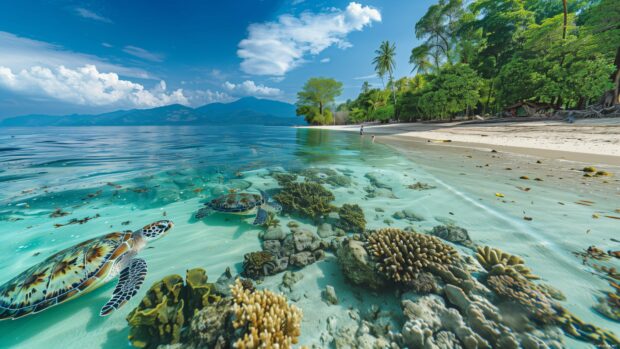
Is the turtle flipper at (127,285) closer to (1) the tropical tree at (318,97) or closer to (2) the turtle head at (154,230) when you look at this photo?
(2) the turtle head at (154,230)

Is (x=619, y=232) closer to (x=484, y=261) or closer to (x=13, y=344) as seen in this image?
(x=484, y=261)

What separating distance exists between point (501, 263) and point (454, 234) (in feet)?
3.18

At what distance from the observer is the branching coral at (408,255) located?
2.95m

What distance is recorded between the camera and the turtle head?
4.09 metres

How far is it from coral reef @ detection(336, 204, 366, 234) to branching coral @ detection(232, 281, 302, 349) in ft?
8.56

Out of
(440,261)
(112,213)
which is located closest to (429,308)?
A: (440,261)

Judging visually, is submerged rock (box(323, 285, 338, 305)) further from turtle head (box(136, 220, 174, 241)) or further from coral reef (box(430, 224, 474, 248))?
turtle head (box(136, 220, 174, 241))

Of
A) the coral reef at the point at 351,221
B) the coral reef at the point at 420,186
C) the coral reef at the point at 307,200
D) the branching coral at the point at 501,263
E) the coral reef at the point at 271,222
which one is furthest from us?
the coral reef at the point at 420,186

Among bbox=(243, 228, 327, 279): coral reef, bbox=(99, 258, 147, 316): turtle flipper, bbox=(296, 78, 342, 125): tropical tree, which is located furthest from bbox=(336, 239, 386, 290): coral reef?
bbox=(296, 78, 342, 125): tropical tree

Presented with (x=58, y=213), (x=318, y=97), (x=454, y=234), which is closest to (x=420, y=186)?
(x=454, y=234)

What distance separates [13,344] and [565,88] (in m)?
34.6

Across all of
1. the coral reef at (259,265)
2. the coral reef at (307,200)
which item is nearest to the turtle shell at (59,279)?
the coral reef at (259,265)

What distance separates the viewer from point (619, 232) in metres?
3.81

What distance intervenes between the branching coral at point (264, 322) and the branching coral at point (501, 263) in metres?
2.98
